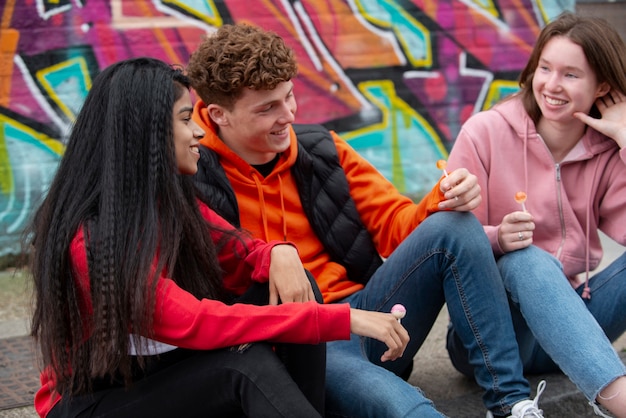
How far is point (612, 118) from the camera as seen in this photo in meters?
2.92

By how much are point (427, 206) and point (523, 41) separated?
3.53 metres

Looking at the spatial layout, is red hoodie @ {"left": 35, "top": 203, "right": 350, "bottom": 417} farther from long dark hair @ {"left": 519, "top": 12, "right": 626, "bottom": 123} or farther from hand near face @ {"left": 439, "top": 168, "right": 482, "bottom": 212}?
long dark hair @ {"left": 519, "top": 12, "right": 626, "bottom": 123}

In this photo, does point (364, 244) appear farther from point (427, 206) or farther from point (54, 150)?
point (54, 150)

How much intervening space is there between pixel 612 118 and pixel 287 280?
1.38 meters

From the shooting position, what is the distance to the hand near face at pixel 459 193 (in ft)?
8.39

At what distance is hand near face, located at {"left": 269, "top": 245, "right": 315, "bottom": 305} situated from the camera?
2326 mm

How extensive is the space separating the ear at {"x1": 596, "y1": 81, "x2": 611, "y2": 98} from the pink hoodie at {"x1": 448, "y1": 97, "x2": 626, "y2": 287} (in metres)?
0.13

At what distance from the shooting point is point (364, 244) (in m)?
2.90

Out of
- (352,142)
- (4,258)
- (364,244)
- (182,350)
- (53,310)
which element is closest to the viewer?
(53,310)

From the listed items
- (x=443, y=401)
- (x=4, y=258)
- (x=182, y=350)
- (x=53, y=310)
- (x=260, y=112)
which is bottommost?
(x=4, y=258)

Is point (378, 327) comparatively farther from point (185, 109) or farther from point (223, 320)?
point (185, 109)

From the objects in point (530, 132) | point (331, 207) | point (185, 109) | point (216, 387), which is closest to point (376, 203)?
point (331, 207)

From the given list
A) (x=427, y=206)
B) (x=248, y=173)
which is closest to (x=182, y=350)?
(x=248, y=173)

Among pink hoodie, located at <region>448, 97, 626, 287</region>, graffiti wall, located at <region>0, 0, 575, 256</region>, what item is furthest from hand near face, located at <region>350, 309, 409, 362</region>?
graffiti wall, located at <region>0, 0, 575, 256</region>
